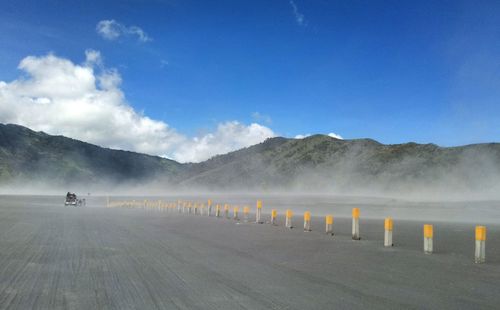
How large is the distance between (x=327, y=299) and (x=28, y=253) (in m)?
9.12

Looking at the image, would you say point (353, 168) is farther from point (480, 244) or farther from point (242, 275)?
point (242, 275)

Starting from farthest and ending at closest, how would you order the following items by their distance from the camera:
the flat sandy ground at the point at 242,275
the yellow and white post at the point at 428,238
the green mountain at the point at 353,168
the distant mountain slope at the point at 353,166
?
the distant mountain slope at the point at 353,166
the green mountain at the point at 353,168
the yellow and white post at the point at 428,238
the flat sandy ground at the point at 242,275

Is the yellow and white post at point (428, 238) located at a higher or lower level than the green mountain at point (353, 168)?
lower

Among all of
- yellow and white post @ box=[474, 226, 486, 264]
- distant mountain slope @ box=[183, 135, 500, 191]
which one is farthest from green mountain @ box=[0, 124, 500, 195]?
yellow and white post @ box=[474, 226, 486, 264]

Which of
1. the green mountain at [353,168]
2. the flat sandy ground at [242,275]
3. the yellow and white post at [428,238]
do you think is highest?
the green mountain at [353,168]

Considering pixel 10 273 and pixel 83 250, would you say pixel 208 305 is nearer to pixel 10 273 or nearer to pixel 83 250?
pixel 10 273

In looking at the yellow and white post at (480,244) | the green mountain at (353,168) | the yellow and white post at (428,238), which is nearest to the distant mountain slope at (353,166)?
the green mountain at (353,168)

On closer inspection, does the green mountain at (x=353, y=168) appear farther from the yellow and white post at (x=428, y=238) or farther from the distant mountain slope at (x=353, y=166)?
the yellow and white post at (x=428, y=238)

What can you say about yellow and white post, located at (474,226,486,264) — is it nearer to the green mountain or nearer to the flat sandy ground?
the flat sandy ground

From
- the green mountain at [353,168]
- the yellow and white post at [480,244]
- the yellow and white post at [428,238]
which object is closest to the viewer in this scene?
the yellow and white post at [480,244]

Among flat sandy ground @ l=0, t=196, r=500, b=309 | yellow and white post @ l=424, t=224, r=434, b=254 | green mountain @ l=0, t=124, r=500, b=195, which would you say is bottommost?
flat sandy ground @ l=0, t=196, r=500, b=309

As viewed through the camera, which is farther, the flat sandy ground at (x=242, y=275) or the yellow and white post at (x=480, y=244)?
the yellow and white post at (x=480, y=244)

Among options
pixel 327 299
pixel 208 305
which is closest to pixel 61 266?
pixel 208 305

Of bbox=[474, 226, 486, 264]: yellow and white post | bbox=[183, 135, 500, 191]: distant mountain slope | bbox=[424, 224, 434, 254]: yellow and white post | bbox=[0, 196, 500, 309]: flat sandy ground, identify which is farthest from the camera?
bbox=[183, 135, 500, 191]: distant mountain slope
